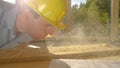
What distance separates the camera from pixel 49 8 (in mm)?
418

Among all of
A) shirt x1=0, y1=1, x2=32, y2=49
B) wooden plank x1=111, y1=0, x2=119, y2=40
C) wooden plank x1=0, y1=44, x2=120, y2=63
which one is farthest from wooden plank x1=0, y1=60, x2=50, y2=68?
wooden plank x1=111, y1=0, x2=119, y2=40

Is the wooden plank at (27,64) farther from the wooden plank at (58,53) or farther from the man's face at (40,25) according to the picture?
the man's face at (40,25)

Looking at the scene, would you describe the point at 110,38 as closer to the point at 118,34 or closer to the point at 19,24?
the point at 118,34

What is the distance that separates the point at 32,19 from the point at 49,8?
41 millimetres

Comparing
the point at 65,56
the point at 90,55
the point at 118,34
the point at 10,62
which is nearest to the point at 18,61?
the point at 10,62

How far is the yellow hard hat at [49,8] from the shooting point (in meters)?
0.41

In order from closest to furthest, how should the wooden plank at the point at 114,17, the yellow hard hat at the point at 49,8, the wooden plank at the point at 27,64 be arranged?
the yellow hard hat at the point at 49,8 < the wooden plank at the point at 27,64 < the wooden plank at the point at 114,17

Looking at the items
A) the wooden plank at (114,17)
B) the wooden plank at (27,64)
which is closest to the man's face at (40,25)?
the wooden plank at (27,64)

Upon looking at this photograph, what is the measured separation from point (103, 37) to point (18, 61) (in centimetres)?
61

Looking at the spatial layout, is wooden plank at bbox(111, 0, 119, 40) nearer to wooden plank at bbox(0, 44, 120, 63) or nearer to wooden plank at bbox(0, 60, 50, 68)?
wooden plank at bbox(0, 44, 120, 63)

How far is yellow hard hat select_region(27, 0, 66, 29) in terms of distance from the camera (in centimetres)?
41

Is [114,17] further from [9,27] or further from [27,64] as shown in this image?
A: [9,27]

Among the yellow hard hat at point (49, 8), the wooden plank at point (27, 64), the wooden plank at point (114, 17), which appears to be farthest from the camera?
the wooden plank at point (114, 17)

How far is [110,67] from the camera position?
669 millimetres
